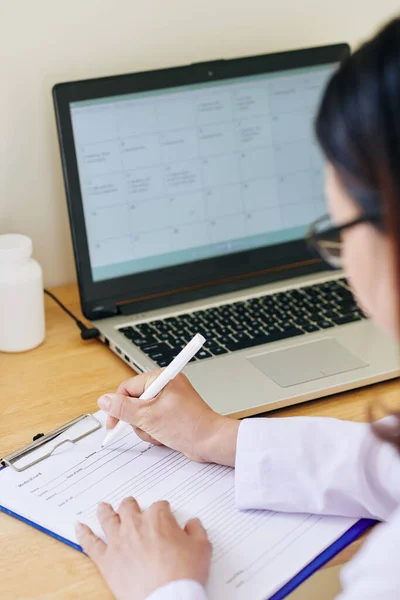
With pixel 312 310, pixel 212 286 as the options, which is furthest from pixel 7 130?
pixel 312 310

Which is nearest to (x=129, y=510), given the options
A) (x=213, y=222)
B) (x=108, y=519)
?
(x=108, y=519)

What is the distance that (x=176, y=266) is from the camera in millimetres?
1262

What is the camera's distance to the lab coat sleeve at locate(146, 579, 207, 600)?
70 centimetres

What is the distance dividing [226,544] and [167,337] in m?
0.40

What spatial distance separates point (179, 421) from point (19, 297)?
1.07 ft

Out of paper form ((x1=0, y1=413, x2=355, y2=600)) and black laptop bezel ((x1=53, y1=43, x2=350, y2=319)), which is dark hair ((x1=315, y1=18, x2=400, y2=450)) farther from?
black laptop bezel ((x1=53, y1=43, x2=350, y2=319))

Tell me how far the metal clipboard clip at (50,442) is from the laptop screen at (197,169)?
0.97 feet

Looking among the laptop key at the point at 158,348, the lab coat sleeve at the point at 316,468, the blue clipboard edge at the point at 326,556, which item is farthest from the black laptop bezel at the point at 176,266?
the blue clipboard edge at the point at 326,556

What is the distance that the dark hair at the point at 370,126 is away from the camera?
0.58 metres

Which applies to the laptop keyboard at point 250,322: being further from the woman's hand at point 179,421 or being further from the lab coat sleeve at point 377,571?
the lab coat sleeve at point 377,571

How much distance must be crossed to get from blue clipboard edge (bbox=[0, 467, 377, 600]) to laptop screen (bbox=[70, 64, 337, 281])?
47cm

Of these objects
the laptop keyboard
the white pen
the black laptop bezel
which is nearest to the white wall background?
the black laptop bezel

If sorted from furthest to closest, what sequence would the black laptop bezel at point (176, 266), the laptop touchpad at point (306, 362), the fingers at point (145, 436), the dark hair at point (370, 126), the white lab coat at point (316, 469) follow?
the black laptop bezel at point (176, 266) < the laptop touchpad at point (306, 362) < the fingers at point (145, 436) < the white lab coat at point (316, 469) < the dark hair at point (370, 126)

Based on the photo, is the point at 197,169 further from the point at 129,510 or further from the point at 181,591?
the point at 181,591
